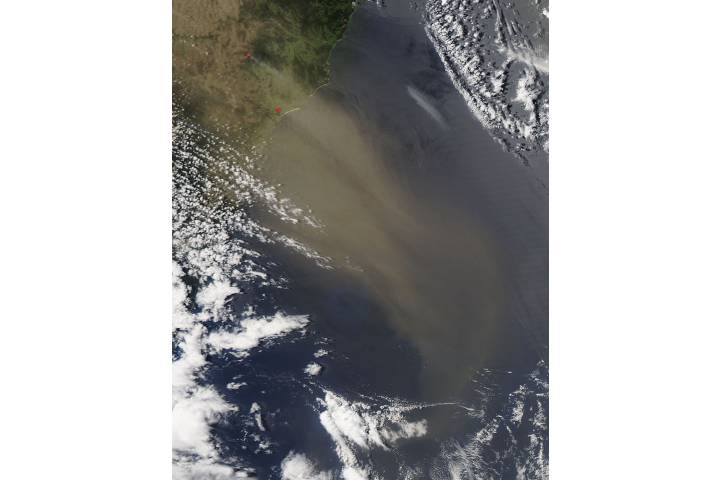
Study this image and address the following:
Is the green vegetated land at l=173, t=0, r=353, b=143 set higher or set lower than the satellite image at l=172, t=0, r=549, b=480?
higher

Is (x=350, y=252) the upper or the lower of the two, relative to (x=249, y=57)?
lower

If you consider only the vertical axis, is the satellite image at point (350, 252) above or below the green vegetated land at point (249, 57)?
below
